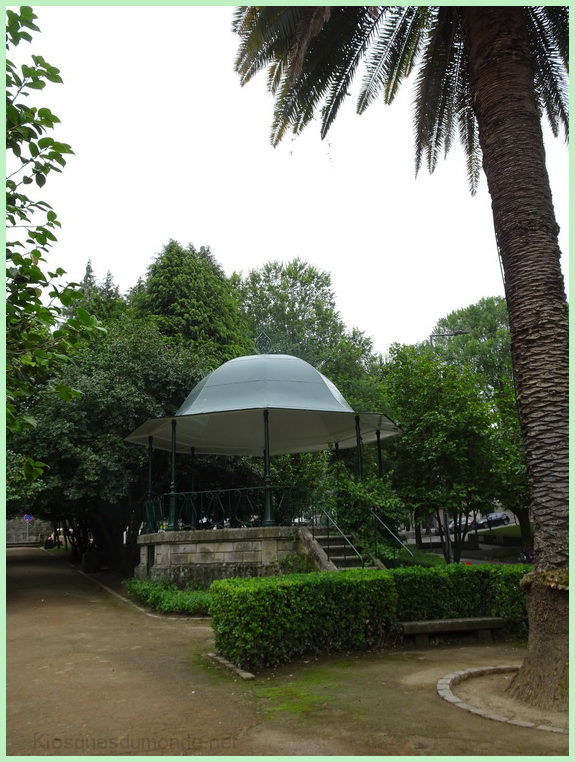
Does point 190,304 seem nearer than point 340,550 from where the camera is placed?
No

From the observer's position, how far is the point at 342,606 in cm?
957

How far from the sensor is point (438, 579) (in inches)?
424

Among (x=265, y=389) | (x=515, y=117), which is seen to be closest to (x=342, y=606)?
(x=265, y=389)

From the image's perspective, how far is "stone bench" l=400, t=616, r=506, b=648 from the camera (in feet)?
33.2

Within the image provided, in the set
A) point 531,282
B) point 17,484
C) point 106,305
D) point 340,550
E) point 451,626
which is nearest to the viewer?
point 531,282

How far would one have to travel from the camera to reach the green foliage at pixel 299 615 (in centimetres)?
862

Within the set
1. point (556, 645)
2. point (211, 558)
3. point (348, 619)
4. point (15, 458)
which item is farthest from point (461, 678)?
point (15, 458)

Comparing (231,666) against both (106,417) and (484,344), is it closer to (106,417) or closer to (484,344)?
(106,417)

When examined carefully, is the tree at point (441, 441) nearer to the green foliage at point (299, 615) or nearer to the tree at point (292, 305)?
the green foliage at point (299, 615)

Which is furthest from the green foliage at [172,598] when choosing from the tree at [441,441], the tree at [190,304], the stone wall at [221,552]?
the tree at [190,304]

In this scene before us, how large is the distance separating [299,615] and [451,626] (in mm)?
2904

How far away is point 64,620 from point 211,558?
11.2 feet

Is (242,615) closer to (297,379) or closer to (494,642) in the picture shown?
(494,642)

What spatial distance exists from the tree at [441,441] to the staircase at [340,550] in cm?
430
